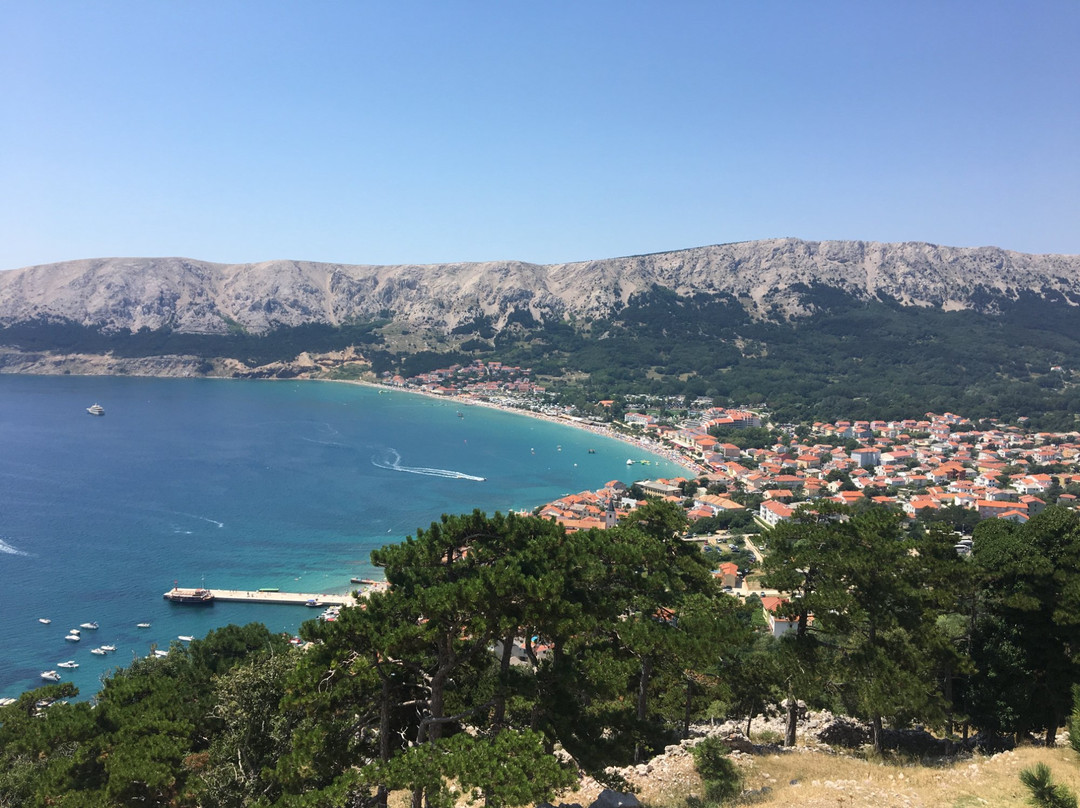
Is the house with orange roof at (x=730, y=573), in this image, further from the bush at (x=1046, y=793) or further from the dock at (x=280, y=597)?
the bush at (x=1046, y=793)

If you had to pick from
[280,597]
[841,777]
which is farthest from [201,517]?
[841,777]

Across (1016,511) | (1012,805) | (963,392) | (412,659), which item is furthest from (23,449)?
(963,392)

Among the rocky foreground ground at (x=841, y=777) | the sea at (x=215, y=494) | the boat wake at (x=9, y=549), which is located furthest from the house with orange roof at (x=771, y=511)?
the boat wake at (x=9, y=549)

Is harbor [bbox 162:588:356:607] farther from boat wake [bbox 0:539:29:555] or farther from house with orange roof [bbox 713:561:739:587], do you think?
house with orange roof [bbox 713:561:739:587]

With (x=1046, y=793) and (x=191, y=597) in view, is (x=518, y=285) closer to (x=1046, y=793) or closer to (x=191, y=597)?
(x=191, y=597)

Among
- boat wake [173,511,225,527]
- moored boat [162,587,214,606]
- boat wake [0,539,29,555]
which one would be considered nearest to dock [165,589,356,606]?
moored boat [162,587,214,606]

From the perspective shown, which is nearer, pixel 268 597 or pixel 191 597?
pixel 191 597

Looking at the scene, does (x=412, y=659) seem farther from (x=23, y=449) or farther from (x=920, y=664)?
(x=23, y=449)
